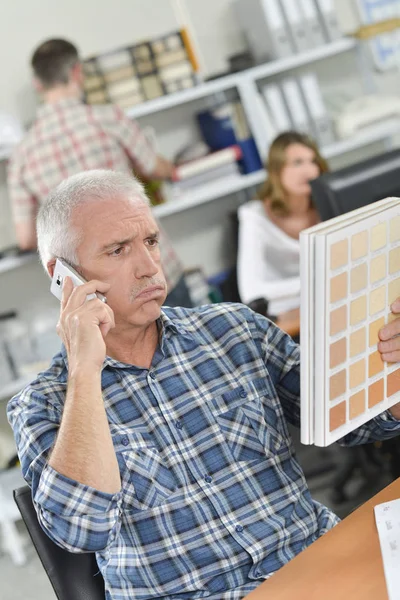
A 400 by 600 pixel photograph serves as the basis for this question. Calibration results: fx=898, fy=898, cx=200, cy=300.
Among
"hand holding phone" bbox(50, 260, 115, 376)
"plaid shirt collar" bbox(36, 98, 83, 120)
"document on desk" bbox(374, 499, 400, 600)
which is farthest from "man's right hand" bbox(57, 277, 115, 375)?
"plaid shirt collar" bbox(36, 98, 83, 120)

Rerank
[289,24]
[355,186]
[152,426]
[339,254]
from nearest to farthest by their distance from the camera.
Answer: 1. [339,254]
2. [152,426]
3. [355,186]
4. [289,24]

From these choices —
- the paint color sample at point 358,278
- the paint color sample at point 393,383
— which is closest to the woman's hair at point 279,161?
the paint color sample at point 393,383

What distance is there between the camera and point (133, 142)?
3.78 meters

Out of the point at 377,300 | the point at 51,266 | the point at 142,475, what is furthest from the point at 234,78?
the point at 377,300

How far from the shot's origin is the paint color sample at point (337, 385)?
1232 millimetres

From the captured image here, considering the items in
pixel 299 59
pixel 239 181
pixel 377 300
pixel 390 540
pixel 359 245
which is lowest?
pixel 390 540

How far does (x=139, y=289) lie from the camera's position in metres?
1.67

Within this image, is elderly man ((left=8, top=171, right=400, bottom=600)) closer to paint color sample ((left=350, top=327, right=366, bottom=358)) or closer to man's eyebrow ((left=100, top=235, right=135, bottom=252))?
man's eyebrow ((left=100, top=235, right=135, bottom=252))

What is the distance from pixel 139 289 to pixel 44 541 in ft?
1.58

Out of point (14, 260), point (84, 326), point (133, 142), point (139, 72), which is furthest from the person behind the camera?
point (139, 72)

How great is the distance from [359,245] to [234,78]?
3.19 meters

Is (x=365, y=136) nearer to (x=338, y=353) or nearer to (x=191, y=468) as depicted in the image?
(x=191, y=468)

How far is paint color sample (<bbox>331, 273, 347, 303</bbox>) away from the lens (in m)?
1.18

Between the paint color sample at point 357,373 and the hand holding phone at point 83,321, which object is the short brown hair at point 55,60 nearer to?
the hand holding phone at point 83,321
